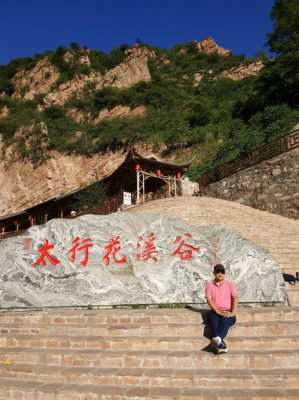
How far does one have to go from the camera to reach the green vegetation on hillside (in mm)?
22828

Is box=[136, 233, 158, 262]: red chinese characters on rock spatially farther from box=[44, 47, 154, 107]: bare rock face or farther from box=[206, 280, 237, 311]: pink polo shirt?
box=[44, 47, 154, 107]: bare rock face

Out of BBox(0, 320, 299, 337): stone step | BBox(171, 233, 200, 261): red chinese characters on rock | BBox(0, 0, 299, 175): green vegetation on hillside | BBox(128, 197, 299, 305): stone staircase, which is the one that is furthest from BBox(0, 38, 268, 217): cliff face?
BBox(0, 320, 299, 337): stone step

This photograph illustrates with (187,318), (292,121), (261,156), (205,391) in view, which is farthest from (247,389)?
(292,121)

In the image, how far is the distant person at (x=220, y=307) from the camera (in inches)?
173

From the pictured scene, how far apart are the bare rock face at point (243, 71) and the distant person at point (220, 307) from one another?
4040 centimetres

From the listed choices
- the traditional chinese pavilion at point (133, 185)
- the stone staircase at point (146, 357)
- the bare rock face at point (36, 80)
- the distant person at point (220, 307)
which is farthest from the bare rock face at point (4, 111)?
the distant person at point (220, 307)

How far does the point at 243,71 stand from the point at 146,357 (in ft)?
141

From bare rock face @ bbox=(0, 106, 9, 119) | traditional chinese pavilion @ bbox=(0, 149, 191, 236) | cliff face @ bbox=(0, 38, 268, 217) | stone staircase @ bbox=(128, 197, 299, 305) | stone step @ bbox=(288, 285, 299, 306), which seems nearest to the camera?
stone step @ bbox=(288, 285, 299, 306)

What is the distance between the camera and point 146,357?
14.6 feet

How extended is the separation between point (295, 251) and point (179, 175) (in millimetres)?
12394

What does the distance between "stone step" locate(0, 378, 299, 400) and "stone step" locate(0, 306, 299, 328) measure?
1180mm

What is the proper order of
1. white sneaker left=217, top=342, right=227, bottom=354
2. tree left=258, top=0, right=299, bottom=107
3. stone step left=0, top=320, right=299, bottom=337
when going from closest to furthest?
white sneaker left=217, top=342, right=227, bottom=354 < stone step left=0, top=320, right=299, bottom=337 < tree left=258, top=0, right=299, bottom=107

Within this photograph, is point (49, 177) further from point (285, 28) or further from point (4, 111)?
point (285, 28)

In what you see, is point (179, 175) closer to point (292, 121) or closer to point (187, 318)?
point (292, 121)
